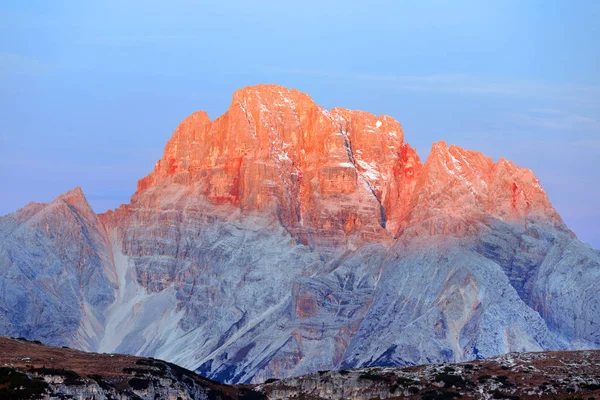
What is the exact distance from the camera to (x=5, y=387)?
199875 mm

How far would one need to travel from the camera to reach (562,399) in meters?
200

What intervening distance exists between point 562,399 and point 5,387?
242ft
